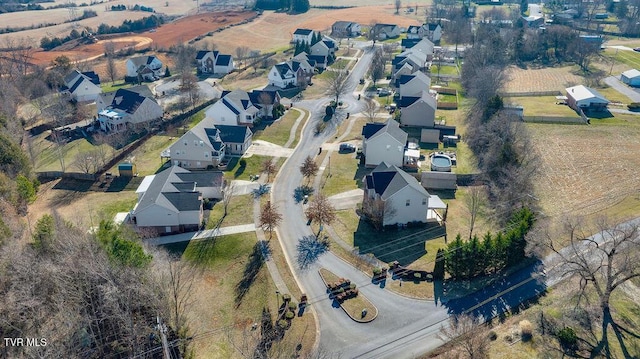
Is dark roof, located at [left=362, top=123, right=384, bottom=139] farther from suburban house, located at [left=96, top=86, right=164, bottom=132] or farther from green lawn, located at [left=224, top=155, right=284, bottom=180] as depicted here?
suburban house, located at [left=96, top=86, right=164, bottom=132]

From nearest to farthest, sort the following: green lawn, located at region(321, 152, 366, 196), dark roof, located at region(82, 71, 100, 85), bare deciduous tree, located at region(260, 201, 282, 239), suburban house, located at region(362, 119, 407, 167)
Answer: bare deciduous tree, located at region(260, 201, 282, 239) → green lawn, located at region(321, 152, 366, 196) → suburban house, located at region(362, 119, 407, 167) → dark roof, located at region(82, 71, 100, 85)

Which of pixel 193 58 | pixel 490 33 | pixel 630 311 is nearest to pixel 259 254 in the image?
pixel 630 311

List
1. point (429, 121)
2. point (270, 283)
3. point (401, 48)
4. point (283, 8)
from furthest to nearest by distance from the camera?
point (283, 8) < point (401, 48) < point (429, 121) < point (270, 283)

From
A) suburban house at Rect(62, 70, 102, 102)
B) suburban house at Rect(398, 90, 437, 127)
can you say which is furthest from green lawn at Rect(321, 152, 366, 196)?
suburban house at Rect(62, 70, 102, 102)

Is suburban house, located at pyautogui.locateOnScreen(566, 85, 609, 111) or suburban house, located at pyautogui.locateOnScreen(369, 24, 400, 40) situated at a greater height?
suburban house, located at pyautogui.locateOnScreen(369, 24, 400, 40)

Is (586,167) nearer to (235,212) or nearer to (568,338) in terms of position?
(568,338)

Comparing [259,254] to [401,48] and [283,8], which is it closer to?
[401,48]

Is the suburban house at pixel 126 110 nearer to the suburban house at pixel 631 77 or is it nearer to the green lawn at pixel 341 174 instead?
the green lawn at pixel 341 174
